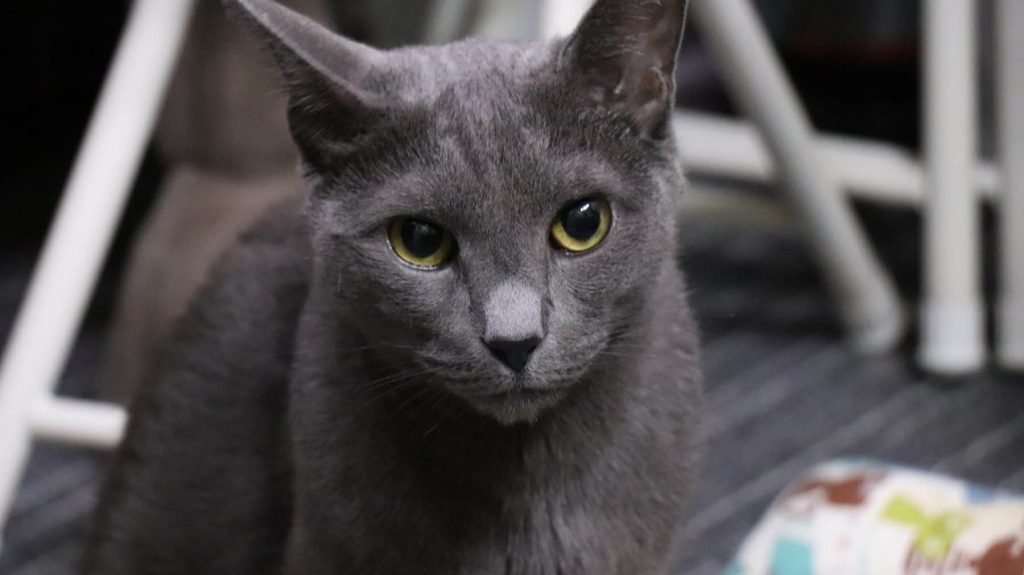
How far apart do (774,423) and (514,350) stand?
831mm

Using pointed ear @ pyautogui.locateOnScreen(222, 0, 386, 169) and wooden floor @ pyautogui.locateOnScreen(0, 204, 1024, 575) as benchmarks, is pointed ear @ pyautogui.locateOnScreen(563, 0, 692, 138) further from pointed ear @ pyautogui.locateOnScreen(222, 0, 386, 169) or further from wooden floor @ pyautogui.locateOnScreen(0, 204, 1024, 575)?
wooden floor @ pyautogui.locateOnScreen(0, 204, 1024, 575)

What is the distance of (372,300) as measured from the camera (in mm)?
672

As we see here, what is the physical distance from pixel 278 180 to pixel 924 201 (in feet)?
2.46

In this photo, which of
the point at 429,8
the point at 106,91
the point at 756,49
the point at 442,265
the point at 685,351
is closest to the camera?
the point at 442,265

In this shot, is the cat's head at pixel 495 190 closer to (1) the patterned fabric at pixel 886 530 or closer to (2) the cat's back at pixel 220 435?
(2) the cat's back at pixel 220 435

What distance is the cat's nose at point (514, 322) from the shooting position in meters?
0.61

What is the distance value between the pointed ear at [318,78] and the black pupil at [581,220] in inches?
4.5

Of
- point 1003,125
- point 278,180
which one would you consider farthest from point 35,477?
point 1003,125

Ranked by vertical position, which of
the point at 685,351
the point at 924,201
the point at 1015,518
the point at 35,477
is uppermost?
the point at 924,201

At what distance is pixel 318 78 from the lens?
0.62 metres

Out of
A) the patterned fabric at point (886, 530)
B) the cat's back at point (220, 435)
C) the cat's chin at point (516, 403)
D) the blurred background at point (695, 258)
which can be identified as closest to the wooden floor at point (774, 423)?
the blurred background at point (695, 258)

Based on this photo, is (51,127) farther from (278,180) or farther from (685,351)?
(685,351)

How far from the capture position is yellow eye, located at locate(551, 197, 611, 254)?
65 centimetres

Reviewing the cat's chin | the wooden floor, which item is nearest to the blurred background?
the wooden floor
